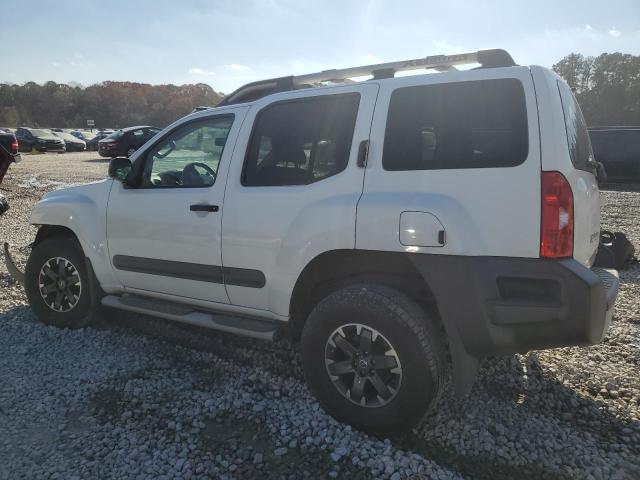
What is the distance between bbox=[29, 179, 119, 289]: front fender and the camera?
159 inches

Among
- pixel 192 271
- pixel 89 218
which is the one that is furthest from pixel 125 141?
pixel 192 271

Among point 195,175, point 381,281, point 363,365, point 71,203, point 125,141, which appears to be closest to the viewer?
point 363,365

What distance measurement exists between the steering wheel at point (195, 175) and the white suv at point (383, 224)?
13 mm

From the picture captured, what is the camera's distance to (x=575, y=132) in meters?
2.72

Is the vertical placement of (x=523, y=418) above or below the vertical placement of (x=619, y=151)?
below

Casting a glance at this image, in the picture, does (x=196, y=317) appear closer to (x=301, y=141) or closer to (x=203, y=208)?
(x=203, y=208)

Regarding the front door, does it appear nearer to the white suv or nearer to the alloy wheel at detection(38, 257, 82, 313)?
the white suv

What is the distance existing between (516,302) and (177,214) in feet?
7.68

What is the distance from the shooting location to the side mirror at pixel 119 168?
3844 millimetres

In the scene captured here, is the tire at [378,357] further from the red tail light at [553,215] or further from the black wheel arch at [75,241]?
the black wheel arch at [75,241]

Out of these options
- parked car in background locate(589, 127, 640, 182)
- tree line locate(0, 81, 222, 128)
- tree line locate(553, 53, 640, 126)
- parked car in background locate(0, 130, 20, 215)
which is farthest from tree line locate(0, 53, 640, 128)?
parked car in background locate(0, 130, 20, 215)

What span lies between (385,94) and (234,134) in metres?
1.15

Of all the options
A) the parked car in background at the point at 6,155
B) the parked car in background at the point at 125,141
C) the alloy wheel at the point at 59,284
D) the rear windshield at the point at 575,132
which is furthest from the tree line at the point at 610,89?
the alloy wheel at the point at 59,284

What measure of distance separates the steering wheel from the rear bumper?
5.57 feet
